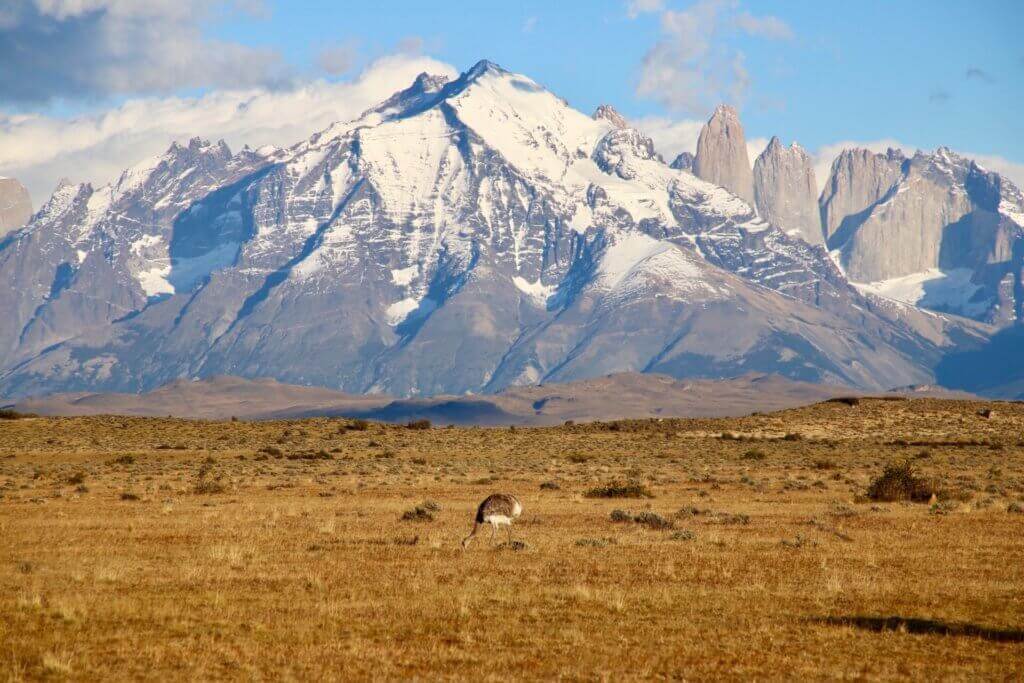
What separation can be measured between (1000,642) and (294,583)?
14535 mm

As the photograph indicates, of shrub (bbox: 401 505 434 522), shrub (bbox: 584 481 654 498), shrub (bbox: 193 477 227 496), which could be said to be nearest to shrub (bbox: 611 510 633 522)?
shrub (bbox: 401 505 434 522)

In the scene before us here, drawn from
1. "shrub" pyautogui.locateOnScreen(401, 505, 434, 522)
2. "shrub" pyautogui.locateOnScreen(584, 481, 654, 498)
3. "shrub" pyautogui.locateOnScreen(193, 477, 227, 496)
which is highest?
"shrub" pyautogui.locateOnScreen(584, 481, 654, 498)

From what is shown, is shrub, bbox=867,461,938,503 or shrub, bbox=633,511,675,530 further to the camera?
shrub, bbox=867,461,938,503

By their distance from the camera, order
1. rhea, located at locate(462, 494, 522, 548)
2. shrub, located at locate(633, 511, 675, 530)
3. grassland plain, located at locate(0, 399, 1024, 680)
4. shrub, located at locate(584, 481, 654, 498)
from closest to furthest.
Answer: grassland plain, located at locate(0, 399, 1024, 680) → rhea, located at locate(462, 494, 522, 548) → shrub, located at locate(633, 511, 675, 530) → shrub, located at locate(584, 481, 654, 498)

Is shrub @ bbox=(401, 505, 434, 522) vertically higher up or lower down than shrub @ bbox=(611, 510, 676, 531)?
lower down

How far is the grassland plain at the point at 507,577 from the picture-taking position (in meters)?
23.4

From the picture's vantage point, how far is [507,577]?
1233 inches

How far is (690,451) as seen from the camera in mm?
87500

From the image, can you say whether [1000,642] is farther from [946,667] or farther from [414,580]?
[414,580]

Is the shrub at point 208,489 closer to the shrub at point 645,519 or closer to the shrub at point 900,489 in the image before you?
the shrub at point 645,519

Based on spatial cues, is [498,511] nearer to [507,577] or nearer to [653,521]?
[507,577]

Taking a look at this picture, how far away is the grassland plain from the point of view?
23359 mm

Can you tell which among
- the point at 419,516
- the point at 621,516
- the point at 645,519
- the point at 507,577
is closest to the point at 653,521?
the point at 645,519

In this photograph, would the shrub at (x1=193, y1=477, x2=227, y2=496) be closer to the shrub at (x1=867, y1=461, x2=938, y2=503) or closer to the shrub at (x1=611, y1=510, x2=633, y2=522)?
the shrub at (x1=611, y1=510, x2=633, y2=522)
